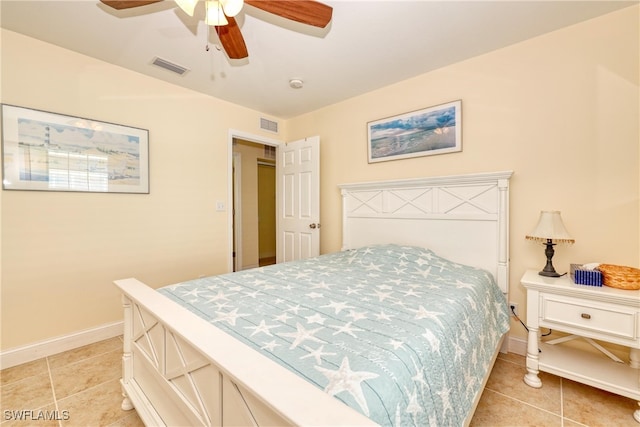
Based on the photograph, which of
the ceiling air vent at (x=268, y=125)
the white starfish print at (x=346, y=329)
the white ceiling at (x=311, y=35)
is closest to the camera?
the white starfish print at (x=346, y=329)

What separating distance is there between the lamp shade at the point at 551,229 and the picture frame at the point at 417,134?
90cm

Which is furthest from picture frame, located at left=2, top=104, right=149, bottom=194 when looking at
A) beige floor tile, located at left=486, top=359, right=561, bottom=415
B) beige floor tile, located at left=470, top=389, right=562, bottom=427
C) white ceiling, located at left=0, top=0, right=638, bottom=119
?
beige floor tile, located at left=486, top=359, right=561, bottom=415

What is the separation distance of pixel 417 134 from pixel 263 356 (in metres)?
2.51

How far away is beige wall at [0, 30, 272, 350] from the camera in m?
2.06

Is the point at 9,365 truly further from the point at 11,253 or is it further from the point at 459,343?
the point at 459,343

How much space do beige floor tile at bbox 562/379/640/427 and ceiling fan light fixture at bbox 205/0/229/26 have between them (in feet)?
9.24

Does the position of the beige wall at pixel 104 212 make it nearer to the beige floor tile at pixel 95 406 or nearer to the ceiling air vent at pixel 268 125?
the ceiling air vent at pixel 268 125

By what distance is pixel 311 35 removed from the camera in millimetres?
2049

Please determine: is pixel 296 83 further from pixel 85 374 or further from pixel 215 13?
pixel 85 374

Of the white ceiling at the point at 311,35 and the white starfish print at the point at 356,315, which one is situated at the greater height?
the white ceiling at the point at 311,35

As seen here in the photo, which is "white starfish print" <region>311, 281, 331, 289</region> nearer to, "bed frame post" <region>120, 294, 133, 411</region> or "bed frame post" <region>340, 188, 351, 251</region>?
"bed frame post" <region>120, 294, 133, 411</region>

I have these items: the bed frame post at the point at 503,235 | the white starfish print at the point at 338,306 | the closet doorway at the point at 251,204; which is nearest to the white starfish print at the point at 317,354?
the white starfish print at the point at 338,306

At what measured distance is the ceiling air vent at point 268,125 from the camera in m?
3.66

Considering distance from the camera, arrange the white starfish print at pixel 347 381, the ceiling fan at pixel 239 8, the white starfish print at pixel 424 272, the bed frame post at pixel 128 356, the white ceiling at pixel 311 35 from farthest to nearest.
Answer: the white starfish print at pixel 424 272
the white ceiling at pixel 311 35
the bed frame post at pixel 128 356
the ceiling fan at pixel 239 8
the white starfish print at pixel 347 381
